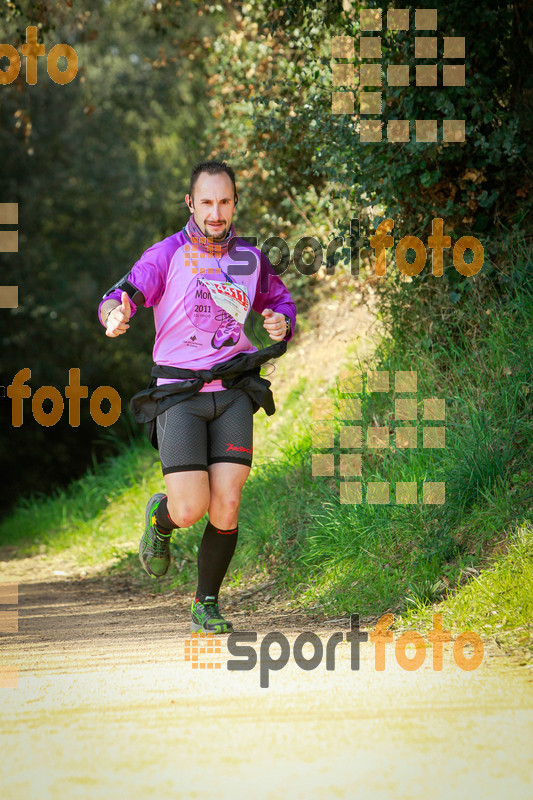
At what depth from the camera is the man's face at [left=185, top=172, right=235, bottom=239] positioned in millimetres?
4324

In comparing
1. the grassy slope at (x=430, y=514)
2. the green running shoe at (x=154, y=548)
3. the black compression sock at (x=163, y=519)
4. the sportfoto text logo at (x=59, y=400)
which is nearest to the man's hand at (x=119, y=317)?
the black compression sock at (x=163, y=519)

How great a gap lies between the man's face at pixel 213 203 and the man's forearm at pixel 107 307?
56 centimetres

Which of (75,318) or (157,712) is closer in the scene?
(157,712)

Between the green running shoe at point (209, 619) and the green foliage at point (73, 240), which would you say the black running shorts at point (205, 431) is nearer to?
the green running shoe at point (209, 619)

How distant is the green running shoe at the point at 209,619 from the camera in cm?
432

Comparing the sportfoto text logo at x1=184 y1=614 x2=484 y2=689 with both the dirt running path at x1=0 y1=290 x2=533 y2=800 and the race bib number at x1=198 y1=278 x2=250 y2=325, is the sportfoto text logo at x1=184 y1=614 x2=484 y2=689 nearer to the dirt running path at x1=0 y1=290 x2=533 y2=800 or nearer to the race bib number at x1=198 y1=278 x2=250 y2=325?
the dirt running path at x1=0 y1=290 x2=533 y2=800

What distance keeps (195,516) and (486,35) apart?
3.67m

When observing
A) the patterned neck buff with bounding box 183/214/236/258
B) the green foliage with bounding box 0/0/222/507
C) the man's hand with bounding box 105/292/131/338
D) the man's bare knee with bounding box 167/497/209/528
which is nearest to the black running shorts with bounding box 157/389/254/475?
the man's bare knee with bounding box 167/497/209/528

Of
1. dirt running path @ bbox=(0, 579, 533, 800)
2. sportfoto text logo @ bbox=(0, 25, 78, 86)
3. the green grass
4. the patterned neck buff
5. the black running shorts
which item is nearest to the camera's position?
dirt running path @ bbox=(0, 579, 533, 800)

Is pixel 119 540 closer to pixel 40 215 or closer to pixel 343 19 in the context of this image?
pixel 343 19

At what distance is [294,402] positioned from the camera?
27.6 ft

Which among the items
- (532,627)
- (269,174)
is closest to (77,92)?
(269,174)

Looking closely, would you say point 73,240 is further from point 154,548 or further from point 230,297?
point 230,297

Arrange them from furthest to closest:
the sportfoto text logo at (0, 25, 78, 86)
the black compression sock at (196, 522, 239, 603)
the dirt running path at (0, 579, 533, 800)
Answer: the sportfoto text logo at (0, 25, 78, 86)
the black compression sock at (196, 522, 239, 603)
the dirt running path at (0, 579, 533, 800)
